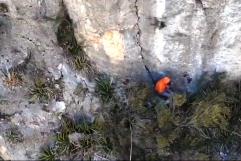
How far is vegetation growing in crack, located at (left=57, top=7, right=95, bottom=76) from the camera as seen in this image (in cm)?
706

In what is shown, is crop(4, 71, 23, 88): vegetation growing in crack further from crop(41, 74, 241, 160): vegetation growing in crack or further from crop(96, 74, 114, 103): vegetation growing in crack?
crop(96, 74, 114, 103): vegetation growing in crack

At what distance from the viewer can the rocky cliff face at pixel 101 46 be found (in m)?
6.40

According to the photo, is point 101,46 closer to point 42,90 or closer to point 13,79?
point 42,90

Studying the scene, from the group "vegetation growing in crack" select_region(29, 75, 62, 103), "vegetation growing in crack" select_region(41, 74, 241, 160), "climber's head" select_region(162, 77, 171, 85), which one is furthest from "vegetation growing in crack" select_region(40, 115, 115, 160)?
"climber's head" select_region(162, 77, 171, 85)

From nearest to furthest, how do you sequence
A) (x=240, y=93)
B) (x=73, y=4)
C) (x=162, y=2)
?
(x=162, y=2) < (x=73, y=4) < (x=240, y=93)

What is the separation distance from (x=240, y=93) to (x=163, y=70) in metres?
1.20

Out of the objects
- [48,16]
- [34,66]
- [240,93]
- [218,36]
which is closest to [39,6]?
[48,16]

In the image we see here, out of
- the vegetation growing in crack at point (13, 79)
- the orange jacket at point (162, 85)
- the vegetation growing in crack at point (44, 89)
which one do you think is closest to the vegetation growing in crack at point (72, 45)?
the vegetation growing in crack at point (44, 89)

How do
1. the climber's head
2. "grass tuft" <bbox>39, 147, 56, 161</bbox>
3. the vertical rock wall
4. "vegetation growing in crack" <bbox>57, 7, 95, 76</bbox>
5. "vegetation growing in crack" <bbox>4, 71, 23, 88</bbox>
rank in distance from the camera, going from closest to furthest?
the vertical rock wall → "vegetation growing in crack" <bbox>57, 7, 95, 76</bbox> → "vegetation growing in crack" <bbox>4, 71, 23, 88</bbox> → the climber's head → "grass tuft" <bbox>39, 147, 56, 161</bbox>

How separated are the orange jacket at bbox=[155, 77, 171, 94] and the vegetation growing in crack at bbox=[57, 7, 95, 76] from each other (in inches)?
40.8

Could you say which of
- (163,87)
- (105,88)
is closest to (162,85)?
(163,87)

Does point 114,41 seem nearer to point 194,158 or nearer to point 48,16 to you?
point 48,16

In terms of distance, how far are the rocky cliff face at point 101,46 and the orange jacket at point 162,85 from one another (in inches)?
6.0

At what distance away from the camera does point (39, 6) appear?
6.75 metres
